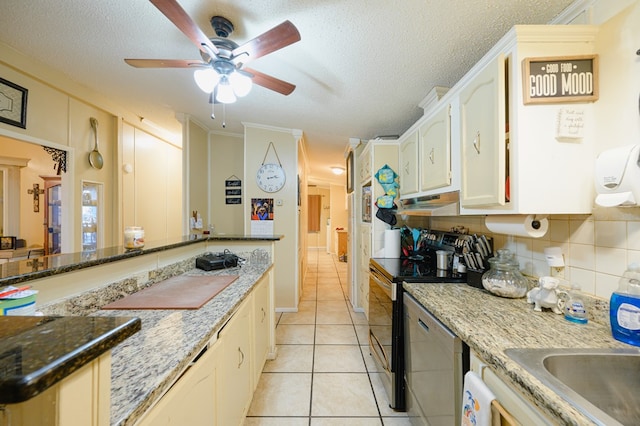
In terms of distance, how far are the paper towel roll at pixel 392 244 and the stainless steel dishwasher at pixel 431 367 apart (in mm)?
823

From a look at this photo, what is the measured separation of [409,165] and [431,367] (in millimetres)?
1608

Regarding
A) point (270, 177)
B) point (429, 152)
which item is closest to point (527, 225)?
point (429, 152)

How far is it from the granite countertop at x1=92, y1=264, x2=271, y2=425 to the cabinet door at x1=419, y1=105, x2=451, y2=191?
4.88ft

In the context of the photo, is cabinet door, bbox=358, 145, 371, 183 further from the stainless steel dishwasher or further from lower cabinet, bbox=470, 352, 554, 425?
lower cabinet, bbox=470, 352, 554, 425

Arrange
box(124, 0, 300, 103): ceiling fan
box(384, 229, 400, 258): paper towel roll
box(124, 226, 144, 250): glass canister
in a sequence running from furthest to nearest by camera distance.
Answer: box(384, 229, 400, 258): paper towel roll
box(124, 226, 144, 250): glass canister
box(124, 0, 300, 103): ceiling fan

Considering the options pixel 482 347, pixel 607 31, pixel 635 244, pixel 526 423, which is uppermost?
pixel 607 31

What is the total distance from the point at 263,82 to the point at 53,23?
143cm

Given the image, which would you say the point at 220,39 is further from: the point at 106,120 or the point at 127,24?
the point at 106,120

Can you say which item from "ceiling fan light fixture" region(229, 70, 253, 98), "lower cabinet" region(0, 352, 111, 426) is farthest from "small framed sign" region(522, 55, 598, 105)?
"lower cabinet" region(0, 352, 111, 426)

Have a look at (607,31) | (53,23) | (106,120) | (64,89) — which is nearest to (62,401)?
(607,31)

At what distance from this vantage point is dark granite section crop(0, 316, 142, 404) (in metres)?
0.29

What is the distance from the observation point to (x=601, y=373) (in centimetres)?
81

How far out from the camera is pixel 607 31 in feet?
3.34

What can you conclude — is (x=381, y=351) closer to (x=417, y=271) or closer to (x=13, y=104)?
(x=417, y=271)
